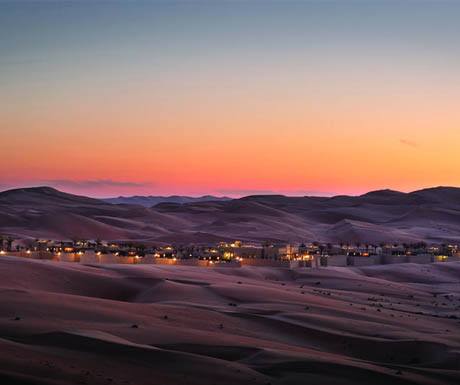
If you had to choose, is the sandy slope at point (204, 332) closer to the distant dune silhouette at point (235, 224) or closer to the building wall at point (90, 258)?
the building wall at point (90, 258)

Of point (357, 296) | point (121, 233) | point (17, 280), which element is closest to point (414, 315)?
point (357, 296)

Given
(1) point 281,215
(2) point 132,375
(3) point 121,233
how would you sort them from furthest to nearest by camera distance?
(1) point 281,215, (3) point 121,233, (2) point 132,375

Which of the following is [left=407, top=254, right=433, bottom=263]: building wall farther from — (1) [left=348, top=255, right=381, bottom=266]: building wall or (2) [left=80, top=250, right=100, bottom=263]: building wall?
(2) [left=80, top=250, right=100, bottom=263]: building wall

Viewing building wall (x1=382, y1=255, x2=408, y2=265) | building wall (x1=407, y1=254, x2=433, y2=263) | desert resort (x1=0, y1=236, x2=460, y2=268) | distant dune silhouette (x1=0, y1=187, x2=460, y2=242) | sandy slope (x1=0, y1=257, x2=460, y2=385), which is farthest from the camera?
distant dune silhouette (x1=0, y1=187, x2=460, y2=242)

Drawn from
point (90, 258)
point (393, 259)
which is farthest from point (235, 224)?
→ point (90, 258)

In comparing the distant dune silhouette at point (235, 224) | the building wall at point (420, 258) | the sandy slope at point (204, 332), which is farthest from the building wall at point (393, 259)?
the distant dune silhouette at point (235, 224)

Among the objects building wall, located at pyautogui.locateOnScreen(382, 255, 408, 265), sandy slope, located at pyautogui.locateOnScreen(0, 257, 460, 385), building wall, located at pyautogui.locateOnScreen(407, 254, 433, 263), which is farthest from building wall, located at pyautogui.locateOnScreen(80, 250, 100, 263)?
building wall, located at pyautogui.locateOnScreen(407, 254, 433, 263)

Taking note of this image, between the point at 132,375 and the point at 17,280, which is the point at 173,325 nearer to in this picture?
the point at 132,375

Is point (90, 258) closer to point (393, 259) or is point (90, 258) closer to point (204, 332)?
point (393, 259)
